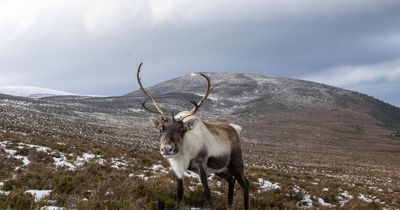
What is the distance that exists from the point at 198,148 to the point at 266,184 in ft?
25.9

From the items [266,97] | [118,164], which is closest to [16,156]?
[118,164]

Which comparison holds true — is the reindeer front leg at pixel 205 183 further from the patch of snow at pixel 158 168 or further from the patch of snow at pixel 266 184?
the patch of snow at pixel 158 168

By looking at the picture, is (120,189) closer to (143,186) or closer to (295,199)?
(143,186)

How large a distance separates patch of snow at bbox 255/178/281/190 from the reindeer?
211 inches

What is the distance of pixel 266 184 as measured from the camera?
15664 millimetres

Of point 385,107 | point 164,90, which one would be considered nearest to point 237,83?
point 164,90

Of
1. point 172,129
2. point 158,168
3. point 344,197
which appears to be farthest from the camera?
point 158,168

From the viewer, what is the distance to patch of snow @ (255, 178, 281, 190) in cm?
1466

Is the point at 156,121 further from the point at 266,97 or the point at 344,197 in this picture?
the point at 266,97

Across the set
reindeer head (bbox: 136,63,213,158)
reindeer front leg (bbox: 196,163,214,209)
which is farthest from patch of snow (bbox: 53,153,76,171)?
reindeer front leg (bbox: 196,163,214,209)

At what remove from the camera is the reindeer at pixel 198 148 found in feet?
26.4

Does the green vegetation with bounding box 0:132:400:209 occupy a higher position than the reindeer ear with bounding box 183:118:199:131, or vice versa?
the reindeer ear with bounding box 183:118:199:131

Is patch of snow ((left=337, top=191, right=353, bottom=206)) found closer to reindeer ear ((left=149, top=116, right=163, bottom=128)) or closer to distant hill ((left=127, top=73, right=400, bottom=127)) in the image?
reindeer ear ((left=149, top=116, right=163, bottom=128))

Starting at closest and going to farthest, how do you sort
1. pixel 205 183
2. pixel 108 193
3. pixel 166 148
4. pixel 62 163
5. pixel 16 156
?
1. pixel 166 148
2. pixel 205 183
3. pixel 108 193
4. pixel 62 163
5. pixel 16 156
